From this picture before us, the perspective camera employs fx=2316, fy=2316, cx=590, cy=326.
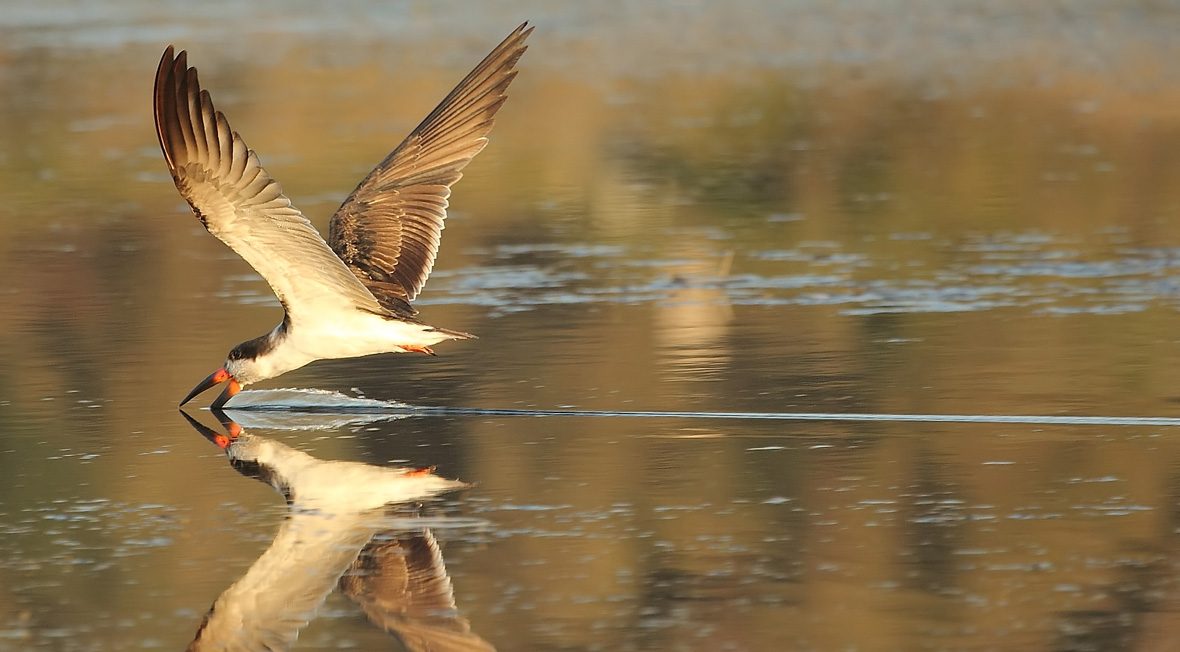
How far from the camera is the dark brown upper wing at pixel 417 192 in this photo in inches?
393

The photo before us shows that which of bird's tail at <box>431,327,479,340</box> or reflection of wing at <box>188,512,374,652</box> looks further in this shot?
bird's tail at <box>431,327,479,340</box>

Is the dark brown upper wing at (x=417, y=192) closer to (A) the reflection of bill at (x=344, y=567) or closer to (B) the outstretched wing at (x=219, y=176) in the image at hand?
(B) the outstretched wing at (x=219, y=176)

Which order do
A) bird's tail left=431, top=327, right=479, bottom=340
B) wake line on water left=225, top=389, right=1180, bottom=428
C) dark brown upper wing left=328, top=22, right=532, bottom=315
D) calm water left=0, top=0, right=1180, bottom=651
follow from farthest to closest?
1. dark brown upper wing left=328, top=22, right=532, bottom=315
2. bird's tail left=431, top=327, right=479, bottom=340
3. wake line on water left=225, top=389, right=1180, bottom=428
4. calm water left=0, top=0, right=1180, bottom=651

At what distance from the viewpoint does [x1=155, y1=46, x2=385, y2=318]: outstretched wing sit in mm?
8062

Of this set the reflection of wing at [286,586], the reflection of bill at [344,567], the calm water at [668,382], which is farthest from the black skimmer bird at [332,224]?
the reflection of wing at [286,586]

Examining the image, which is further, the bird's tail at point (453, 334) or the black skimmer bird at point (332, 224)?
the bird's tail at point (453, 334)

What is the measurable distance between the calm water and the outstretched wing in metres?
0.82

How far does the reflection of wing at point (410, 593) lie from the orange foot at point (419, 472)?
33.4 inches

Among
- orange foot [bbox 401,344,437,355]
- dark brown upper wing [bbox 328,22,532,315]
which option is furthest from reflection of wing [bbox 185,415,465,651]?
dark brown upper wing [bbox 328,22,532,315]

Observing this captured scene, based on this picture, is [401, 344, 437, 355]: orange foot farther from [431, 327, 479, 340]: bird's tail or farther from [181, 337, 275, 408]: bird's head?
[181, 337, 275, 408]: bird's head

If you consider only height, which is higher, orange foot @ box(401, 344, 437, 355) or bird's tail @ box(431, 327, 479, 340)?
bird's tail @ box(431, 327, 479, 340)

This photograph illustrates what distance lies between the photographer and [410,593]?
646cm

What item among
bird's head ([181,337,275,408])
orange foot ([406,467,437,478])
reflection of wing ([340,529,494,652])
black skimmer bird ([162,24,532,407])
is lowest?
reflection of wing ([340,529,494,652])

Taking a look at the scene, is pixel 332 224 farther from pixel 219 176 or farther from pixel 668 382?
pixel 219 176
